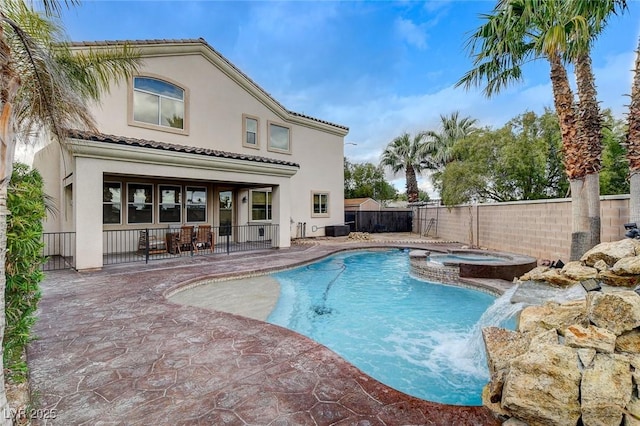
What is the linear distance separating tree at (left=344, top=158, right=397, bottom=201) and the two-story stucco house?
21.2 metres

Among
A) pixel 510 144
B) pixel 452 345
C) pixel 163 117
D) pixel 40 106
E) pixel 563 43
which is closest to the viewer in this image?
pixel 40 106

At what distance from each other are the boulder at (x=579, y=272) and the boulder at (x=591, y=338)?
297 centimetres

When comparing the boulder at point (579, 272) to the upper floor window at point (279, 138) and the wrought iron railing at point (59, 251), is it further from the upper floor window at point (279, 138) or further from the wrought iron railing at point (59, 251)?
the upper floor window at point (279, 138)

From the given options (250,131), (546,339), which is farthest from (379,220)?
(546,339)

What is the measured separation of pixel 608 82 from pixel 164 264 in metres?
15.1

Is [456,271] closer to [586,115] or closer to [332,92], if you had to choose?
[586,115]

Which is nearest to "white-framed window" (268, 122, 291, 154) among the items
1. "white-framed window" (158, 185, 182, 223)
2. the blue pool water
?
"white-framed window" (158, 185, 182, 223)

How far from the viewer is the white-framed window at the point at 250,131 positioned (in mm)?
15875

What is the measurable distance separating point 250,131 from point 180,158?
6151mm

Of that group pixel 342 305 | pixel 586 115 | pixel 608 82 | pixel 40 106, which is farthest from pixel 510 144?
pixel 40 106

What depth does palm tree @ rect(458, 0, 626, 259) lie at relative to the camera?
7426 millimetres

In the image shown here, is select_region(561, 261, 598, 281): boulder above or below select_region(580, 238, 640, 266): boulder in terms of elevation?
below

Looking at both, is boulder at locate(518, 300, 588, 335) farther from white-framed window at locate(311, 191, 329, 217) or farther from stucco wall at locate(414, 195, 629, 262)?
white-framed window at locate(311, 191, 329, 217)

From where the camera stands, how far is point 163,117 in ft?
42.3
